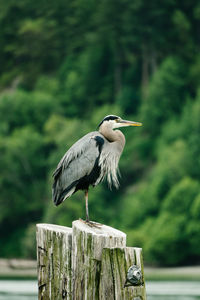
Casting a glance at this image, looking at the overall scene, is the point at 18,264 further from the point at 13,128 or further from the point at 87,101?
the point at 87,101

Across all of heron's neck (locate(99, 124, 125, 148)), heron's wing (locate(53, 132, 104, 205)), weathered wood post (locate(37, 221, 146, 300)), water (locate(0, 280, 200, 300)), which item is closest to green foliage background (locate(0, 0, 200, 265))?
water (locate(0, 280, 200, 300))

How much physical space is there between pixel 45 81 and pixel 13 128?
33.8 feet

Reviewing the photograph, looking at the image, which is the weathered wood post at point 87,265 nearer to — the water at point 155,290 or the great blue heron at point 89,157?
the great blue heron at point 89,157

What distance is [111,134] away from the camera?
25.5 feet

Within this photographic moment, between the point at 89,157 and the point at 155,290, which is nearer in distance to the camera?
the point at 89,157

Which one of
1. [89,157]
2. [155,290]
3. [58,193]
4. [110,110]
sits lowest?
[58,193]

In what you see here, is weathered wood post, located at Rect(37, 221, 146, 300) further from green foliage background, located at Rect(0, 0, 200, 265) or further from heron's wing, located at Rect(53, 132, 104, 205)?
green foliage background, located at Rect(0, 0, 200, 265)

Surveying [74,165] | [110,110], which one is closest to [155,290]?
[74,165]

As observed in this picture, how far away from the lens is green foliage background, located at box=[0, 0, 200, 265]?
45.3 metres

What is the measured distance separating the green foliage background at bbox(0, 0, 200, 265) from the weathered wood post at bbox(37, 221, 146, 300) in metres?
36.6

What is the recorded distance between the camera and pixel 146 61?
2493 inches

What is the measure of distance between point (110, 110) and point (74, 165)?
48.6 meters

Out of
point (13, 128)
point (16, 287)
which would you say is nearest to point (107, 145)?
point (16, 287)

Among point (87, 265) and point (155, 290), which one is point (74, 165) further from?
point (155, 290)
